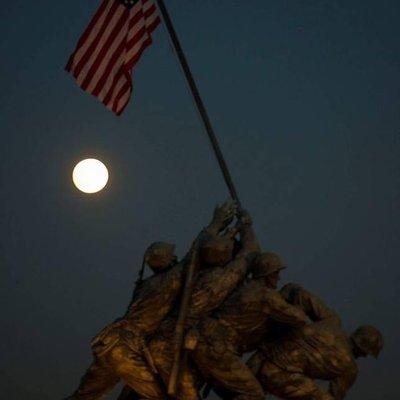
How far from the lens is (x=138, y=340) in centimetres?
1297

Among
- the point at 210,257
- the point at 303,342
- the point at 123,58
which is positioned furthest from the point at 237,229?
the point at 123,58

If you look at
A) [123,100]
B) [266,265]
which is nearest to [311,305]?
[266,265]

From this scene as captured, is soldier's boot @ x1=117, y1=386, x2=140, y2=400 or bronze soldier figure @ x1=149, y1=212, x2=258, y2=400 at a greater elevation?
bronze soldier figure @ x1=149, y1=212, x2=258, y2=400

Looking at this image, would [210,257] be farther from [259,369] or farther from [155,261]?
[259,369]

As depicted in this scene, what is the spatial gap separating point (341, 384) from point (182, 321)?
275 cm

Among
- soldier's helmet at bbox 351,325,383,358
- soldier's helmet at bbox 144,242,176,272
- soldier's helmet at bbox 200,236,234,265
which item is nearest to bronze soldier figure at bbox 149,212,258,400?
soldier's helmet at bbox 200,236,234,265

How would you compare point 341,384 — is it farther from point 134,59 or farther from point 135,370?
point 134,59

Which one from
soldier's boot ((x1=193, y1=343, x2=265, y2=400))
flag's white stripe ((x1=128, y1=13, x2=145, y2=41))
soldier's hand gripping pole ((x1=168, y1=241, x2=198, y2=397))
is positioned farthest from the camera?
flag's white stripe ((x1=128, y1=13, x2=145, y2=41))

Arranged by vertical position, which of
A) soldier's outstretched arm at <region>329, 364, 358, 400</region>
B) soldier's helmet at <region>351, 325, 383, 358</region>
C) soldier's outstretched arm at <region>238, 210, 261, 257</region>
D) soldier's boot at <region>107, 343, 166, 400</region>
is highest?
soldier's outstretched arm at <region>238, 210, 261, 257</region>

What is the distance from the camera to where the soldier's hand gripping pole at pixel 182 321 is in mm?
12578

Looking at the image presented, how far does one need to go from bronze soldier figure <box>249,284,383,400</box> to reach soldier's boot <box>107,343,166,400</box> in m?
1.58

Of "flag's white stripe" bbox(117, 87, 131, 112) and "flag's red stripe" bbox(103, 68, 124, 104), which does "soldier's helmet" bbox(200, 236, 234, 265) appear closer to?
"flag's white stripe" bbox(117, 87, 131, 112)

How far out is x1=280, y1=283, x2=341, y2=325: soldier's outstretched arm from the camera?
549 inches

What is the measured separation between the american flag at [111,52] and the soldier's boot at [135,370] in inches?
144
